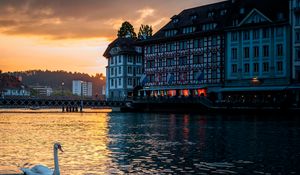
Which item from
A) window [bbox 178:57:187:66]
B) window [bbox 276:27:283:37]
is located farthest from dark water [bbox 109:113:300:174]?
window [bbox 178:57:187:66]

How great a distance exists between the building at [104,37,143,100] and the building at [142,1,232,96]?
18.5 m

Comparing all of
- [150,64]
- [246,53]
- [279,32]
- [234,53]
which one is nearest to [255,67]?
[246,53]

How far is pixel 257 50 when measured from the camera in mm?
99312

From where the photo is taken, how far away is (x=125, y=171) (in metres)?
21.6

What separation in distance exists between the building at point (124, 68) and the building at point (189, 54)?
18524 millimetres

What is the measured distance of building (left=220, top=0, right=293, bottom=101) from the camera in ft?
310

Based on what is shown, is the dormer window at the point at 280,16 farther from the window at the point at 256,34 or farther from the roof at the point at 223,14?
the window at the point at 256,34

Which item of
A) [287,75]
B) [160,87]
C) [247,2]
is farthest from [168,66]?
[287,75]

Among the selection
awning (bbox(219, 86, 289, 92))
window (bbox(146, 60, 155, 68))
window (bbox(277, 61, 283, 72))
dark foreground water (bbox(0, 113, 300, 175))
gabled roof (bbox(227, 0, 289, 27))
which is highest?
gabled roof (bbox(227, 0, 289, 27))

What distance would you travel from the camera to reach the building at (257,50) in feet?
310

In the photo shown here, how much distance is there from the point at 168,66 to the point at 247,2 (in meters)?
24.2

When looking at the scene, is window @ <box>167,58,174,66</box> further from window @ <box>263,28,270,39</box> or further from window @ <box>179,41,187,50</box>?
window @ <box>263,28,270,39</box>

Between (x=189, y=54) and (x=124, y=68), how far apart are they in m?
32.6

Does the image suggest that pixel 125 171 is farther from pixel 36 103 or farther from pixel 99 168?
pixel 36 103
